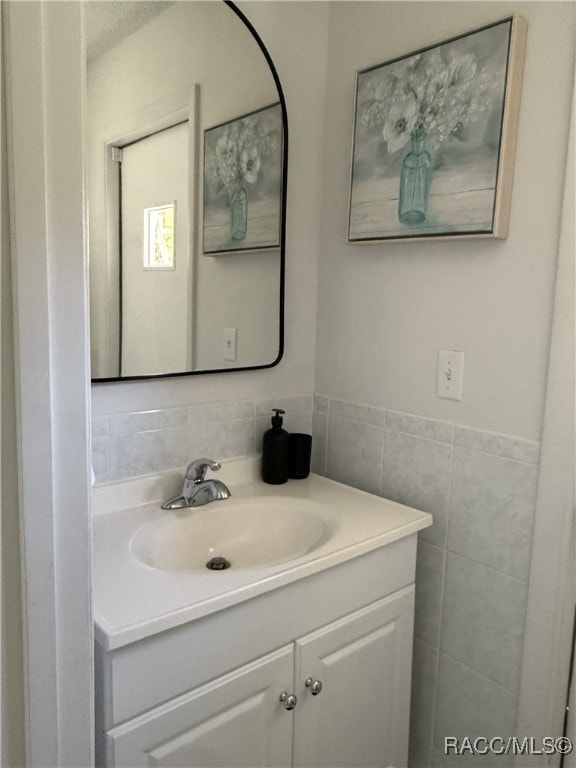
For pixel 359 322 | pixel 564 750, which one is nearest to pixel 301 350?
pixel 359 322

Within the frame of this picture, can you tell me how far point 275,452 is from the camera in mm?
1595

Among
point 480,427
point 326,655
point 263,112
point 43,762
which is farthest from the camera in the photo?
point 263,112

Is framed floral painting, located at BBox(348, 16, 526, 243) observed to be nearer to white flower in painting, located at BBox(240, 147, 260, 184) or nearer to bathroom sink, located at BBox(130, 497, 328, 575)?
white flower in painting, located at BBox(240, 147, 260, 184)

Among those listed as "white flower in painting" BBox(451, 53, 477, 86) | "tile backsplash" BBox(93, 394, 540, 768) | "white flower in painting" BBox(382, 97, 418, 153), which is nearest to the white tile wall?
"tile backsplash" BBox(93, 394, 540, 768)

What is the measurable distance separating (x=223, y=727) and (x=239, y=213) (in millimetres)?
1182

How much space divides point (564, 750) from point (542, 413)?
0.77 metres

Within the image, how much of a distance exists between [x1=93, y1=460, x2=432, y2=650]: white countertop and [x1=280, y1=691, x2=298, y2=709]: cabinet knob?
0.25m

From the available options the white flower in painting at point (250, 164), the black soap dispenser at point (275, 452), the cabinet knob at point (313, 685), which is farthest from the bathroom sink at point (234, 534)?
the white flower in painting at point (250, 164)

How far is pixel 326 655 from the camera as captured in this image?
1237 mm

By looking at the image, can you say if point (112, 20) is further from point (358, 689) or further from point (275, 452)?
point (358, 689)

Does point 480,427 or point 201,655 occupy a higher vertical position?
point 480,427

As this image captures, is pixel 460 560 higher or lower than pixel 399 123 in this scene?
lower

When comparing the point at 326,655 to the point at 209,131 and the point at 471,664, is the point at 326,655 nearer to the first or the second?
the point at 471,664
